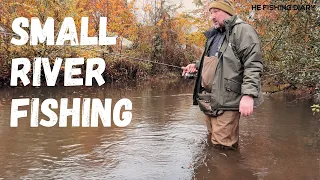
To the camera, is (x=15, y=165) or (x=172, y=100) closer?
(x=15, y=165)

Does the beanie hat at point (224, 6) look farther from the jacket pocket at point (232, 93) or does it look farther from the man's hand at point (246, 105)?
the man's hand at point (246, 105)

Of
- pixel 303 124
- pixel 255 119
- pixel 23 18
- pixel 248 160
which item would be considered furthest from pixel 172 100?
pixel 23 18

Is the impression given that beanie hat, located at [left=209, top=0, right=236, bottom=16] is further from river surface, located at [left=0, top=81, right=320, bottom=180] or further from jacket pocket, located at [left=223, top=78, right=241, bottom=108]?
river surface, located at [left=0, top=81, right=320, bottom=180]

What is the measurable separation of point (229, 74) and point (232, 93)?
22 cm

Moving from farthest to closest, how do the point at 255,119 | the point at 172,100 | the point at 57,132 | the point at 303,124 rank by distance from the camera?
1. the point at 172,100
2. the point at 255,119
3. the point at 303,124
4. the point at 57,132

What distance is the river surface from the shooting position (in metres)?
3.85

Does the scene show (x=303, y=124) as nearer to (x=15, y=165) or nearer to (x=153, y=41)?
(x=15, y=165)

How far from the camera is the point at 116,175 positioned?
378cm

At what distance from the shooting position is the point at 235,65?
4250 mm

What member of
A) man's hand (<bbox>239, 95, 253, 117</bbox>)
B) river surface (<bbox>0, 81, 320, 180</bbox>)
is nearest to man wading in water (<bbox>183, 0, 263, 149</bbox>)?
man's hand (<bbox>239, 95, 253, 117</bbox>)

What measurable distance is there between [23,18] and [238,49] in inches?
479

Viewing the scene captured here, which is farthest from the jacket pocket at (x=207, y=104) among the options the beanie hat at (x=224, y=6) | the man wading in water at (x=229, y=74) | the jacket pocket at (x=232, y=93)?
the beanie hat at (x=224, y=6)

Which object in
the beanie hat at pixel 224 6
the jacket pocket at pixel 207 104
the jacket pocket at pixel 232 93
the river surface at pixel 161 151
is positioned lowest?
the river surface at pixel 161 151

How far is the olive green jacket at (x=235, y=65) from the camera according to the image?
409cm
